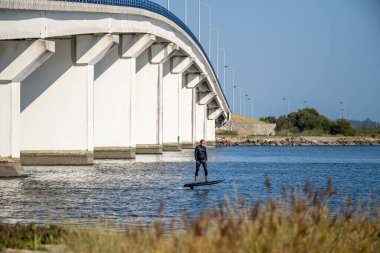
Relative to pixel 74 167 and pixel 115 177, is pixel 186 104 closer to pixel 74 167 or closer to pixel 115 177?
pixel 74 167

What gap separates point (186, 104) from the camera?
363 ft

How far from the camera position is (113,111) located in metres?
66.4

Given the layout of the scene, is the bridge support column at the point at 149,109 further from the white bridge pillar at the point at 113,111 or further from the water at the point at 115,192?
the water at the point at 115,192

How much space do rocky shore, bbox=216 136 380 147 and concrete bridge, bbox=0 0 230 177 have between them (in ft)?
253

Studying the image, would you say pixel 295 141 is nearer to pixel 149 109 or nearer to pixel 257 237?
pixel 149 109

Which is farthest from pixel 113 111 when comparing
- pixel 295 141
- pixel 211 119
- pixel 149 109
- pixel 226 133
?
pixel 226 133

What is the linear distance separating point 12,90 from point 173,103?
5069 cm

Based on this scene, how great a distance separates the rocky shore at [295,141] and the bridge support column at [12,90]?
111084mm

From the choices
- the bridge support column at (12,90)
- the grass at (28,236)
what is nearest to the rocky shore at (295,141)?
the bridge support column at (12,90)

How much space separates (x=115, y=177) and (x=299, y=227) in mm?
34031

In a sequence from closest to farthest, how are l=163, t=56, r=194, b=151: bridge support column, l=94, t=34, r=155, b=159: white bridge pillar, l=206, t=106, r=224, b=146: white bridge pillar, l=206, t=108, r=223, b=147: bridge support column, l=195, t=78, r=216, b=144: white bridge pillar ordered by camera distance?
l=94, t=34, r=155, b=159: white bridge pillar → l=163, t=56, r=194, b=151: bridge support column → l=195, t=78, r=216, b=144: white bridge pillar → l=206, t=108, r=223, b=147: bridge support column → l=206, t=106, r=224, b=146: white bridge pillar

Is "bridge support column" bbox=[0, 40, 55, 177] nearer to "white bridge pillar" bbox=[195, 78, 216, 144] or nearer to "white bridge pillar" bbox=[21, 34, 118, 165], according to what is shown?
"white bridge pillar" bbox=[21, 34, 118, 165]

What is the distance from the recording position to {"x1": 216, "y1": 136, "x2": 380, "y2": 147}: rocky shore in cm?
16400

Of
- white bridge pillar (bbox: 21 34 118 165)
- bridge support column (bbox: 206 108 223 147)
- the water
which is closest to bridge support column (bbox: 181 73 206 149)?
bridge support column (bbox: 206 108 223 147)
